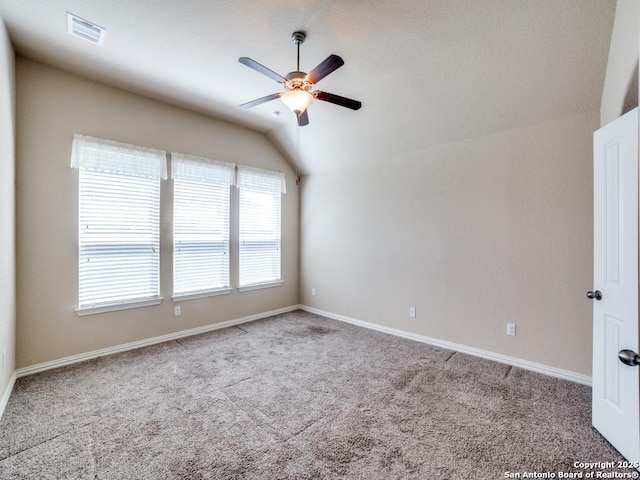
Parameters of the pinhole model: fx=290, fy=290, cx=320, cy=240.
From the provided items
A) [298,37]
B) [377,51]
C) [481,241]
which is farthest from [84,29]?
[481,241]

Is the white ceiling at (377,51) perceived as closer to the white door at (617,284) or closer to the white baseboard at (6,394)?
the white door at (617,284)

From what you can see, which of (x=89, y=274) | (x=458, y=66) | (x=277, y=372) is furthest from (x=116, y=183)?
(x=458, y=66)

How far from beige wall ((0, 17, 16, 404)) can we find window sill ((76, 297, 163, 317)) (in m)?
0.54

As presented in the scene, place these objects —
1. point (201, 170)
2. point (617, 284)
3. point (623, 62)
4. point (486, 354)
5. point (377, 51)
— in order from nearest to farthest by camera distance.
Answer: point (617, 284) < point (623, 62) < point (377, 51) < point (486, 354) < point (201, 170)

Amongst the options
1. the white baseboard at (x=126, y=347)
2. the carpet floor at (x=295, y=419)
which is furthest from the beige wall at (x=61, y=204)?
the carpet floor at (x=295, y=419)

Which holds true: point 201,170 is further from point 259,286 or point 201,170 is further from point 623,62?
point 623,62

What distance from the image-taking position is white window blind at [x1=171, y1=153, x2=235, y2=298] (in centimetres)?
394

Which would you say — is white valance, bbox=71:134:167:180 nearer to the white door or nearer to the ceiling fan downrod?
the ceiling fan downrod

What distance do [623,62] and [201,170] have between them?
432 centimetres

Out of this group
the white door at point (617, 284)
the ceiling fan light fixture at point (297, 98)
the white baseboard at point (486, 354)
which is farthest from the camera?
the white baseboard at point (486, 354)

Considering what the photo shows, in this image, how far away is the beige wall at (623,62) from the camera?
5.78ft

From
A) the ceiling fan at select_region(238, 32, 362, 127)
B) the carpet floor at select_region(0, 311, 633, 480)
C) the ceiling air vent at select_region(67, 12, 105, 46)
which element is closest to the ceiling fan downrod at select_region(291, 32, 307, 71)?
the ceiling fan at select_region(238, 32, 362, 127)

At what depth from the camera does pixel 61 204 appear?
121 inches

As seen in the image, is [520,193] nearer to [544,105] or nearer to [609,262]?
[544,105]
